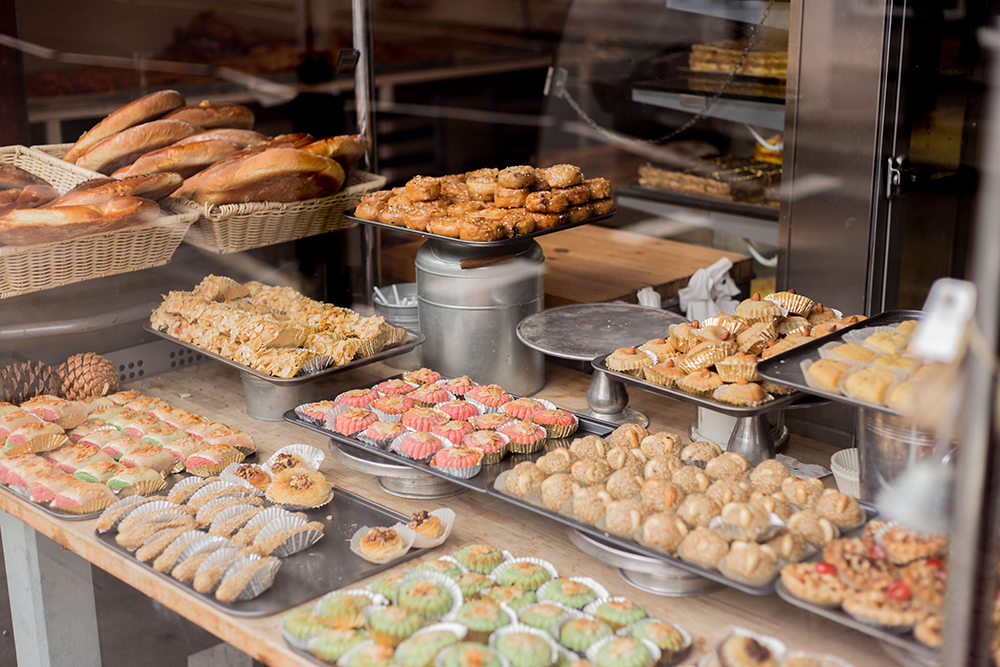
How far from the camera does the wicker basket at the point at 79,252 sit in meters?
1.95

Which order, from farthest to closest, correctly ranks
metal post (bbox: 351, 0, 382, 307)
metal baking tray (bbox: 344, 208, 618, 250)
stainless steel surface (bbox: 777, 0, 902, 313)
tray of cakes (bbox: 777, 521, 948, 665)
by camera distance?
stainless steel surface (bbox: 777, 0, 902, 313)
metal post (bbox: 351, 0, 382, 307)
metal baking tray (bbox: 344, 208, 618, 250)
tray of cakes (bbox: 777, 521, 948, 665)

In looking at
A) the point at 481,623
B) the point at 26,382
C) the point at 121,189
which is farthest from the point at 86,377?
the point at 481,623

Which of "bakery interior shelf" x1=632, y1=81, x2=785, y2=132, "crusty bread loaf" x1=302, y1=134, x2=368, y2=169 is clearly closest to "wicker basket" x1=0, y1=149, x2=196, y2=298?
"crusty bread loaf" x1=302, y1=134, x2=368, y2=169

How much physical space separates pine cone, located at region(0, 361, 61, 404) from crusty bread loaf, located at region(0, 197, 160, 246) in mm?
306

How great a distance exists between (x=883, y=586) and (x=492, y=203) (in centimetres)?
135

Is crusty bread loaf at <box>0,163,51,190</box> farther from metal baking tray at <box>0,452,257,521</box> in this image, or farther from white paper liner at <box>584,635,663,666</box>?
white paper liner at <box>584,635,663,666</box>

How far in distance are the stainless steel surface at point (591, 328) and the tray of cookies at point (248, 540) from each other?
50 cm

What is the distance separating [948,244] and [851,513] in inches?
80.6

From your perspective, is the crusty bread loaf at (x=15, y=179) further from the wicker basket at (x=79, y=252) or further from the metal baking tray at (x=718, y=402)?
the metal baking tray at (x=718, y=402)

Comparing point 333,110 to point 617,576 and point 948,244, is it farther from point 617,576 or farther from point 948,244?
point 617,576

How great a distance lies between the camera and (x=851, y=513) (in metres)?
1.33

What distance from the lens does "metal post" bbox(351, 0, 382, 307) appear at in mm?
A: 2541

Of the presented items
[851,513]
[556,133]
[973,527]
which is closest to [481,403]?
[851,513]

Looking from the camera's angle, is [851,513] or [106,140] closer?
[851,513]
